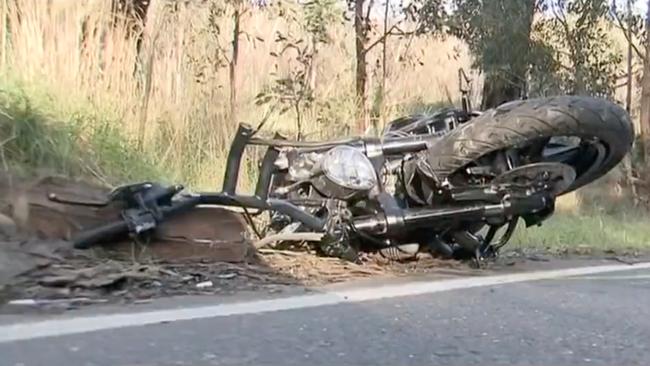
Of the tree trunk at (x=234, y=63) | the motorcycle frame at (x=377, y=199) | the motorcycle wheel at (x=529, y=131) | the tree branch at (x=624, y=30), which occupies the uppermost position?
the tree branch at (x=624, y=30)

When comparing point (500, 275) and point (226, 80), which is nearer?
point (500, 275)

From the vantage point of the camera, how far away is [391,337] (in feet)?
10.9

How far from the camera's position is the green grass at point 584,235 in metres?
6.95

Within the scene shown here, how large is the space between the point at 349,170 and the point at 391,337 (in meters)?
1.71

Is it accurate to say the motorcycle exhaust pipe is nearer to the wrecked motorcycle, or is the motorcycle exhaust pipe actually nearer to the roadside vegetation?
the wrecked motorcycle

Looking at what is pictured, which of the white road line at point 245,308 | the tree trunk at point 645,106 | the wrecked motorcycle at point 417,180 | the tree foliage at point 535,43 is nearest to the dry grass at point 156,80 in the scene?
the wrecked motorcycle at point 417,180

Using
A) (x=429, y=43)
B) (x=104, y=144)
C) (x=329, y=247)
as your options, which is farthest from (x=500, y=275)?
(x=429, y=43)

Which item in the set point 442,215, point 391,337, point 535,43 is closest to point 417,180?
point 442,215

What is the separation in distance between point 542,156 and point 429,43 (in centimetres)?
659

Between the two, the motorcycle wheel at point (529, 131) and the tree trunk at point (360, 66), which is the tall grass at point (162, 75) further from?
the motorcycle wheel at point (529, 131)

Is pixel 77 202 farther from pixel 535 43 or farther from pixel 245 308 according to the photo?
pixel 535 43

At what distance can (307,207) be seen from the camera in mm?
5008

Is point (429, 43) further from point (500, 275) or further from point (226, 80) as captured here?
point (500, 275)

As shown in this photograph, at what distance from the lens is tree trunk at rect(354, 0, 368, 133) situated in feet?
30.1
